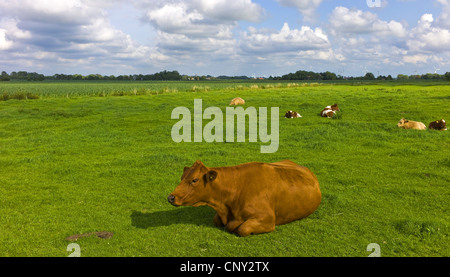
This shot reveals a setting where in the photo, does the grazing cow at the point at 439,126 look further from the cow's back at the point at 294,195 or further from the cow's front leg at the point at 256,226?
the cow's front leg at the point at 256,226

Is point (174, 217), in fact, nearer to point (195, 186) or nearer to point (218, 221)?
point (218, 221)

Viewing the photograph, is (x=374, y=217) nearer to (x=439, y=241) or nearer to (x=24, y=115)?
(x=439, y=241)

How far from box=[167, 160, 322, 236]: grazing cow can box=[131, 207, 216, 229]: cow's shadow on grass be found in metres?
0.44

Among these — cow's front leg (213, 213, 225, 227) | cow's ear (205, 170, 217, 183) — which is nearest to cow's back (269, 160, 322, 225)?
cow's front leg (213, 213, 225, 227)

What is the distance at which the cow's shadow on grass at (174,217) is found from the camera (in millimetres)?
6456

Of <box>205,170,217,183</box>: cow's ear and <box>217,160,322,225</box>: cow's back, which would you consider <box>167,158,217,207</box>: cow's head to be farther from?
Result: <box>217,160,322,225</box>: cow's back

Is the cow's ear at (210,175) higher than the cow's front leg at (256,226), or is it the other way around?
the cow's ear at (210,175)

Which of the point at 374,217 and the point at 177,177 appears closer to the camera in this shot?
the point at 374,217

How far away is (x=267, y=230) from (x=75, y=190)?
549cm

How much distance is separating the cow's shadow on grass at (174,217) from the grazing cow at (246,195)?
44cm

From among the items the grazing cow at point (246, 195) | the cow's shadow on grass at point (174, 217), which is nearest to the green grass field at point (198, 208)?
the cow's shadow on grass at point (174, 217)

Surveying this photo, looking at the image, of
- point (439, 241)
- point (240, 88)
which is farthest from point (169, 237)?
point (240, 88)

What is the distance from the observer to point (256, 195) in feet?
19.4

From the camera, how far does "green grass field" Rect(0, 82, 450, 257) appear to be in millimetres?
5559
